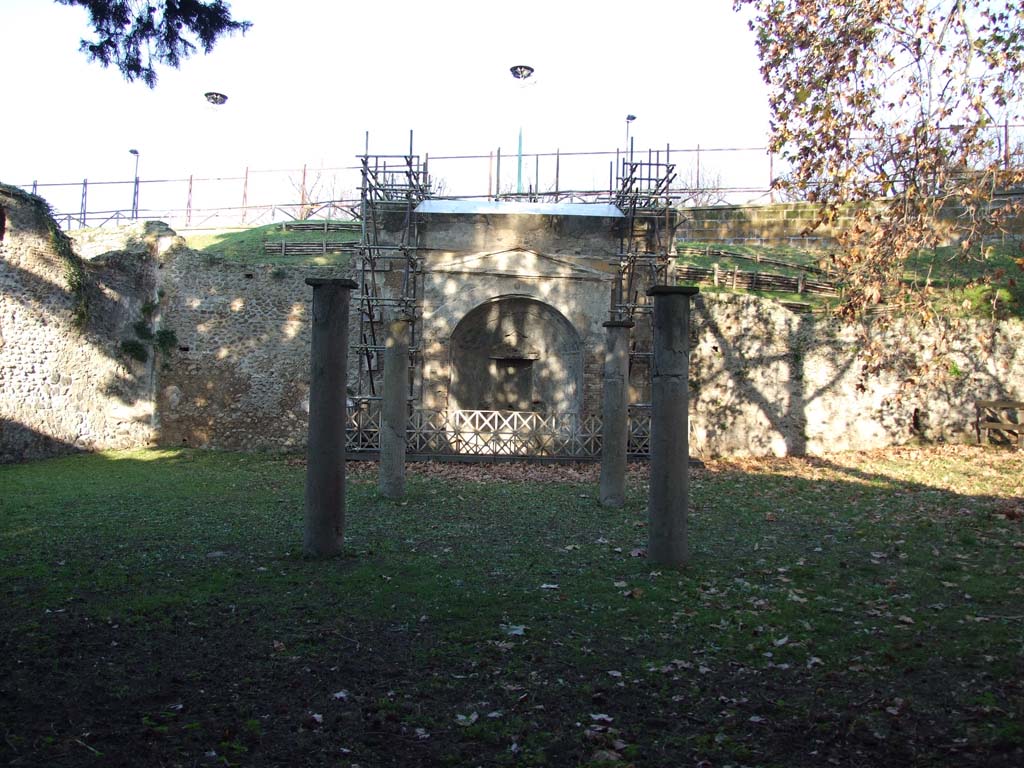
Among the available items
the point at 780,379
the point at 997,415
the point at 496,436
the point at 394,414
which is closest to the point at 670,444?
the point at 394,414

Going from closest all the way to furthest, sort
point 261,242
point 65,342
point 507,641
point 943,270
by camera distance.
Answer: point 507,641, point 65,342, point 943,270, point 261,242

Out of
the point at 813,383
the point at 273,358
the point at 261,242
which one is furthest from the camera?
the point at 261,242

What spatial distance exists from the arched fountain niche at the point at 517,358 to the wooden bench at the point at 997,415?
9.91 m

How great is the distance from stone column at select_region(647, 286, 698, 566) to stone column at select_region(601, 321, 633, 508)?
4.64 meters

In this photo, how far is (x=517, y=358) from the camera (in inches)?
927

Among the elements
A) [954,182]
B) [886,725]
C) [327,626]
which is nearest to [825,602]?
[886,725]

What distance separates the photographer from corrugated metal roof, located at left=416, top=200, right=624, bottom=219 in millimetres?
22812

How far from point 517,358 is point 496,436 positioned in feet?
13.2

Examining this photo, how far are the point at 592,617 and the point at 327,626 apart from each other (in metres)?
2.08

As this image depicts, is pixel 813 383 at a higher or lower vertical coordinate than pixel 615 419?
higher

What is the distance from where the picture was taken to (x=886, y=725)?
450cm

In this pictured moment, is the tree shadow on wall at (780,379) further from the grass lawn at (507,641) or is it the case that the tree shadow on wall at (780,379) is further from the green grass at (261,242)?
the green grass at (261,242)

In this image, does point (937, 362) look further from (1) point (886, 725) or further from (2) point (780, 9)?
(1) point (886, 725)

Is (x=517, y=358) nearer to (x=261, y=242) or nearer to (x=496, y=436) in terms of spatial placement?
(x=496, y=436)
